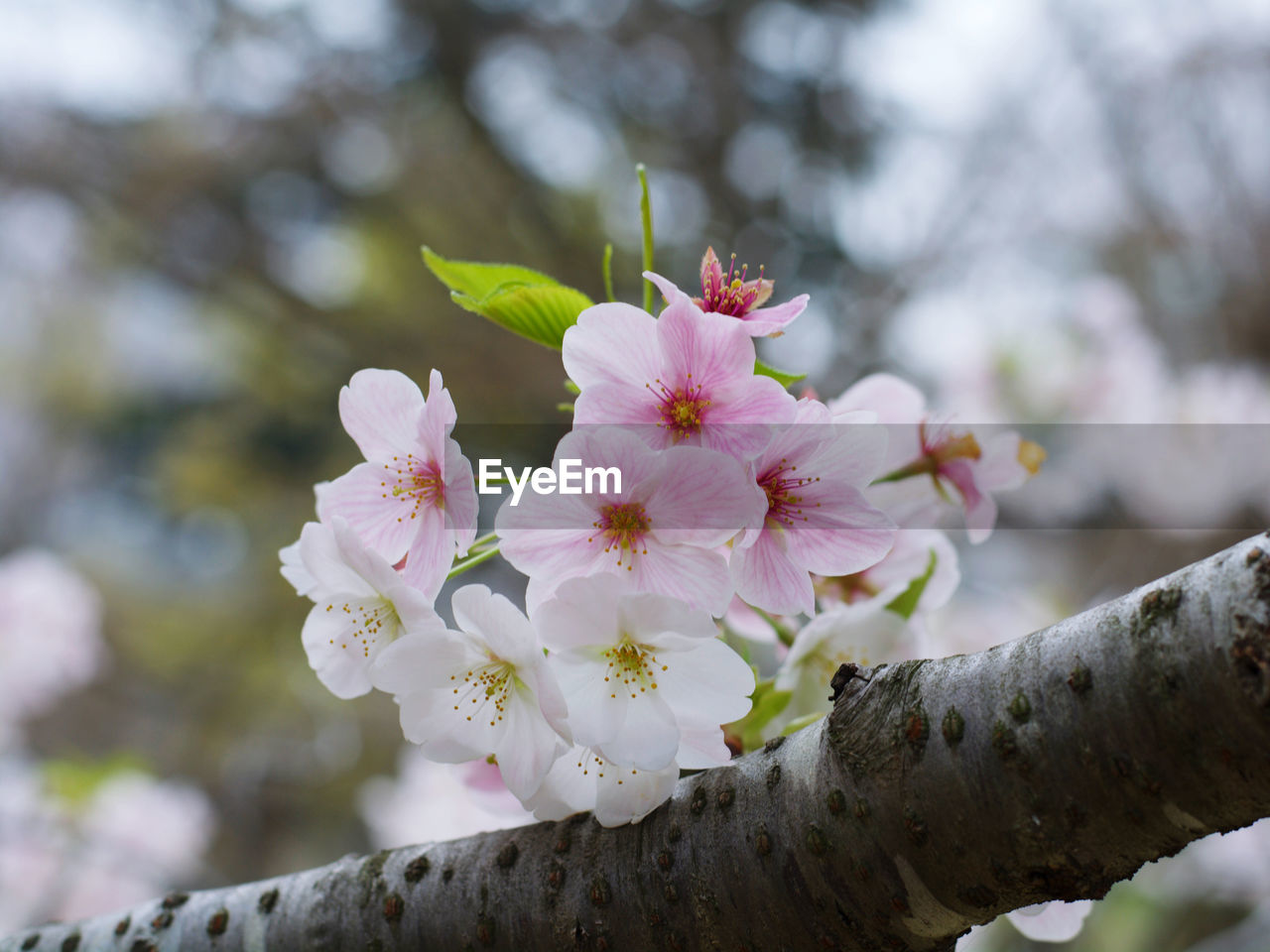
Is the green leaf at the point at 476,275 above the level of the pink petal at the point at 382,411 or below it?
above

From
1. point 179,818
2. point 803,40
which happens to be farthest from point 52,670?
point 803,40

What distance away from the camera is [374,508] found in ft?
1.13

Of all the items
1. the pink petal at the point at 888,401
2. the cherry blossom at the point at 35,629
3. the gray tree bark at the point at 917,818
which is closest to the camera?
the gray tree bark at the point at 917,818

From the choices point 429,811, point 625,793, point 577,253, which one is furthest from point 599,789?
point 577,253

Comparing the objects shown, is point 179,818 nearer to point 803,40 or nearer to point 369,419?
point 369,419

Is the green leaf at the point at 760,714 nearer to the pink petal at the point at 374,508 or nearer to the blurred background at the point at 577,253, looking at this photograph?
the pink petal at the point at 374,508

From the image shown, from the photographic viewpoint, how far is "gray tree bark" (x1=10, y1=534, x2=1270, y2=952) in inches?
8.8

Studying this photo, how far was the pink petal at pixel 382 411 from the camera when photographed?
13.2 inches

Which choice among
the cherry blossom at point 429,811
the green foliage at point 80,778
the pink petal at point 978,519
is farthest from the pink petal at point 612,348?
the green foliage at point 80,778

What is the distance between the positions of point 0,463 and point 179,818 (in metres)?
3.90

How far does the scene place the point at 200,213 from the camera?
2.37 meters

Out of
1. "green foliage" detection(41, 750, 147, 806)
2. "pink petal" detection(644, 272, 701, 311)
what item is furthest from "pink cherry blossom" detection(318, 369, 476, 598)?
"green foliage" detection(41, 750, 147, 806)

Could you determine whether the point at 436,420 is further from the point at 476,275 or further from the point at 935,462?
the point at 935,462

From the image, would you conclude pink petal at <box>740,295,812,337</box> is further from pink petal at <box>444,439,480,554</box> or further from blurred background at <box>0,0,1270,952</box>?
blurred background at <box>0,0,1270,952</box>
